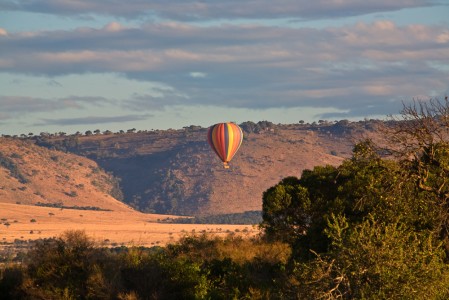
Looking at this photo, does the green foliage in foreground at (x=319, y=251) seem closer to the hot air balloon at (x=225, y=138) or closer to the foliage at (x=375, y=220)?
the foliage at (x=375, y=220)

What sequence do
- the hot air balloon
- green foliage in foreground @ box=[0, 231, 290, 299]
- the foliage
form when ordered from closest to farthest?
the foliage
green foliage in foreground @ box=[0, 231, 290, 299]
the hot air balloon

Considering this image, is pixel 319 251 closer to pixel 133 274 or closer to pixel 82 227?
pixel 133 274

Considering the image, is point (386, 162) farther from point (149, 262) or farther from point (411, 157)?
point (149, 262)

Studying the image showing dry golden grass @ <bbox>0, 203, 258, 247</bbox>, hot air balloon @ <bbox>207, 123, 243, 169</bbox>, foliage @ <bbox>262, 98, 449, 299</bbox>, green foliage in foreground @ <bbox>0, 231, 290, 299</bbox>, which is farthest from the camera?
dry golden grass @ <bbox>0, 203, 258, 247</bbox>

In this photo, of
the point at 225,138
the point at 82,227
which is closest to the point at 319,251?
the point at 225,138

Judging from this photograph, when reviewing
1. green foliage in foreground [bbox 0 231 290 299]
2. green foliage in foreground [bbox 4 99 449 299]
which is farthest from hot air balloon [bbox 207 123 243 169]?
green foliage in foreground [bbox 0 231 290 299]

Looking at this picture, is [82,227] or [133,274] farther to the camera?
[82,227]

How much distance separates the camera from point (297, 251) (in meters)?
50.7

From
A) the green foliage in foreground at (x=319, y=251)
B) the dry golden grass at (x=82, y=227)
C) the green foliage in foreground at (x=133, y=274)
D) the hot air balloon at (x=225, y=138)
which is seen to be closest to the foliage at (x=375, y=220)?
the green foliage in foreground at (x=319, y=251)

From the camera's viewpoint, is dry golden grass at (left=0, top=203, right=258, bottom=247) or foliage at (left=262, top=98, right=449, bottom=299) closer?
foliage at (left=262, top=98, right=449, bottom=299)

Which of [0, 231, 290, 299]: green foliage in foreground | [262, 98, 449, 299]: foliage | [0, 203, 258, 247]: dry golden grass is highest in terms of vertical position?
[262, 98, 449, 299]: foliage

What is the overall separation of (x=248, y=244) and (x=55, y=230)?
4315 inches

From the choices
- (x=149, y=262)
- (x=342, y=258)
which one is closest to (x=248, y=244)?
(x=149, y=262)

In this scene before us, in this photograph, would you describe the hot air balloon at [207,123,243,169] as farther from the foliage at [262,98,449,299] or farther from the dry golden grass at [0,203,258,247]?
the foliage at [262,98,449,299]
